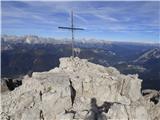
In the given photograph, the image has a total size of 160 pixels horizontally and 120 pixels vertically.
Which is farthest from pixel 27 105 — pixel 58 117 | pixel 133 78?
pixel 133 78

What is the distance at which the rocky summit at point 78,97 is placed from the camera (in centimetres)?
4166

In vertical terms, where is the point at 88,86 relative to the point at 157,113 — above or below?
above

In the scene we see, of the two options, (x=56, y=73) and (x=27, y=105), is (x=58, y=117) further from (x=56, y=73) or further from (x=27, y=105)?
(x=56, y=73)

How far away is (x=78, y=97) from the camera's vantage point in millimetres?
46188

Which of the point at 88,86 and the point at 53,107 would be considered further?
the point at 88,86

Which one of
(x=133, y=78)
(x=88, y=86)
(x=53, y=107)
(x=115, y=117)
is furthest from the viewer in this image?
(x=133, y=78)

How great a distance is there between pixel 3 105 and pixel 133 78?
19360 millimetres

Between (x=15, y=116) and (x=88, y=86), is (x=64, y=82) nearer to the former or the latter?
(x=88, y=86)

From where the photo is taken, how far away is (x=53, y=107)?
42.9 meters

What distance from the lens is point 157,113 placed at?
1982 inches

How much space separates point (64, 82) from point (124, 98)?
897 centimetres

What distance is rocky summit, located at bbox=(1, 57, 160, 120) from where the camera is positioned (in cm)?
4166

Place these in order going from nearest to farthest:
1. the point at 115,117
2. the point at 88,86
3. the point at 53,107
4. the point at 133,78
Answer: the point at 115,117 → the point at 53,107 → the point at 88,86 → the point at 133,78

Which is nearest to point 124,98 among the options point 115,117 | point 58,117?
point 115,117
